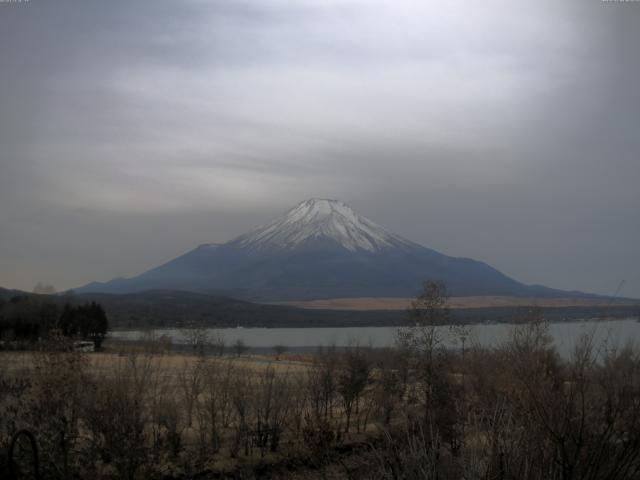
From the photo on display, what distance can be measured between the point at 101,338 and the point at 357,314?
10296 cm

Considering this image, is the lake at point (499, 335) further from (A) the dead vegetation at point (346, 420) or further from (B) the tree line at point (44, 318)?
(B) the tree line at point (44, 318)

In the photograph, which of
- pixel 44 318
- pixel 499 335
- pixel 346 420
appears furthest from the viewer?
pixel 44 318

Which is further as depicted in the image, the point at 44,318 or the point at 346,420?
the point at 44,318

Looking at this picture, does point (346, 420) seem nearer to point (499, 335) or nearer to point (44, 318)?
point (499, 335)

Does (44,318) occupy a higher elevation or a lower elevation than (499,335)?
lower

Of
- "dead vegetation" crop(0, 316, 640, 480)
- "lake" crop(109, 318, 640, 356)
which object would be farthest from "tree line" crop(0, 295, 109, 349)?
"dead vegetation" crop(0, 316, 640, 480)

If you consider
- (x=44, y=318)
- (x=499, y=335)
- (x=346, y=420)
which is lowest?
(x=346, y=420)

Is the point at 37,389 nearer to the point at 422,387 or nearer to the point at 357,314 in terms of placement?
the point at 422,387

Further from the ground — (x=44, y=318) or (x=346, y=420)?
(x=44, y=318)

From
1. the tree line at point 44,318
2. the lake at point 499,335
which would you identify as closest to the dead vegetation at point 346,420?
the lake at point 499,335

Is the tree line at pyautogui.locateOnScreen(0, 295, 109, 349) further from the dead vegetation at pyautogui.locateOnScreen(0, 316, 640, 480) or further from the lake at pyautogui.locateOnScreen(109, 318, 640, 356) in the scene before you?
the dead vegetation at pyautogui.locateOnScreen(0, 316, 640, 480)

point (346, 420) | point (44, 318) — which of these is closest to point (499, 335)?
point (346, 420)

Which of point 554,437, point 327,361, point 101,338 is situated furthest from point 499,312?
point 554,437

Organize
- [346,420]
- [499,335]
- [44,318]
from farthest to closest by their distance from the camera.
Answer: [44,318], [346,420], [499,335]
